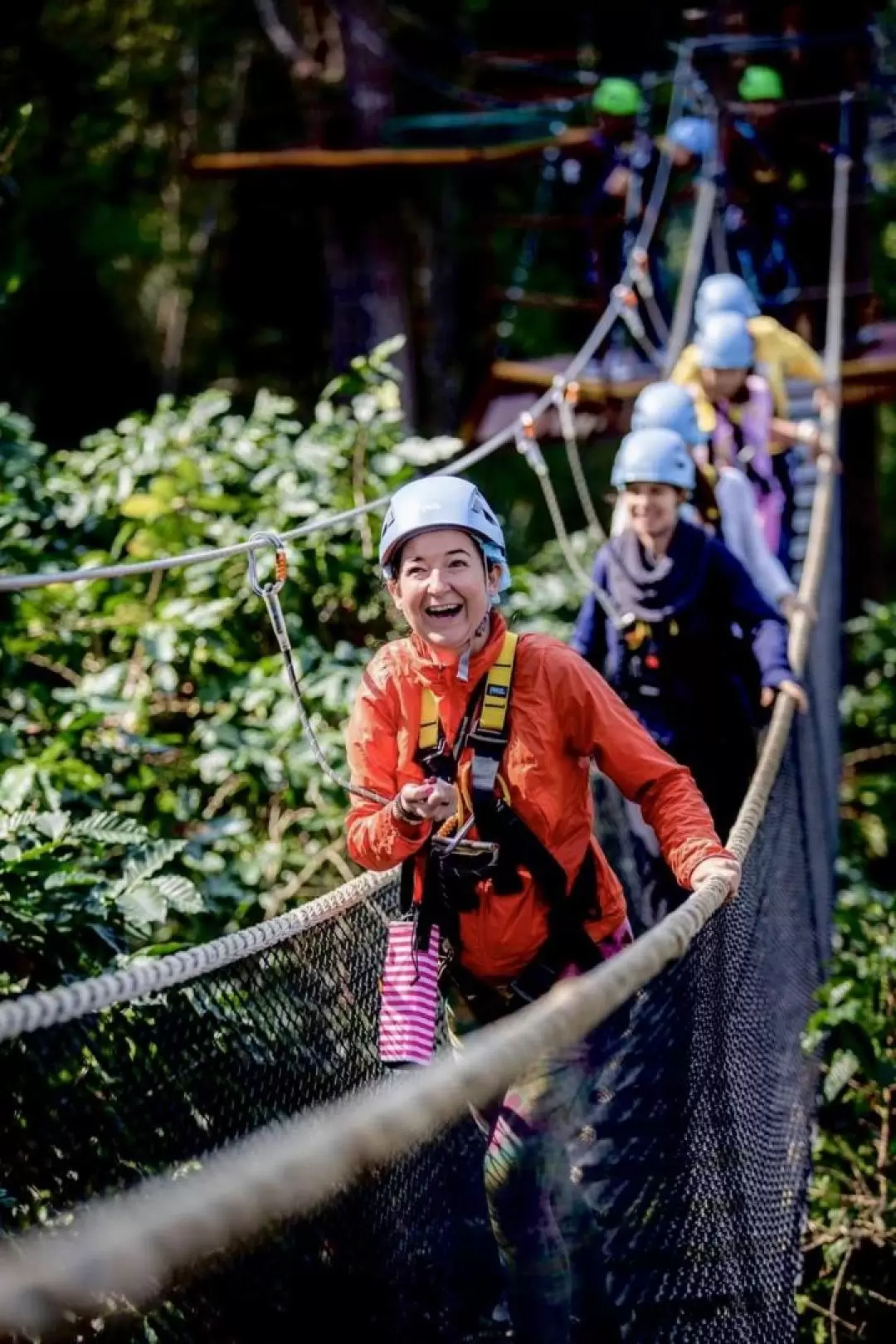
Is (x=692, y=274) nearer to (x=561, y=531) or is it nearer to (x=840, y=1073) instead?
(x=561, y=531)

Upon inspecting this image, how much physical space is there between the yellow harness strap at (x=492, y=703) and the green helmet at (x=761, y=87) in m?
6.62

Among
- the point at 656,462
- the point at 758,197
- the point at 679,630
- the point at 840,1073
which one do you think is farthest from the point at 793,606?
the point at 758,197

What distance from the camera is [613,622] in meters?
3.54

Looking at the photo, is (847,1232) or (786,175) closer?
(847,1232)

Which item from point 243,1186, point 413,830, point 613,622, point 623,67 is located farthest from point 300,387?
point 243,1186

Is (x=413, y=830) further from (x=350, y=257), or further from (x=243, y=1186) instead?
(x=350, y=257)

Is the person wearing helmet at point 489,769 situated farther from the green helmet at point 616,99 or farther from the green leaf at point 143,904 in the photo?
the green helmet at point 616,99

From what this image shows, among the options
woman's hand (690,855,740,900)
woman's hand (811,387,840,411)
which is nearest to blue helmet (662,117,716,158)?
woman's hand (811,387,840,411)

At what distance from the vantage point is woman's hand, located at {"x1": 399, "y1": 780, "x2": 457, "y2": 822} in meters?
2.14

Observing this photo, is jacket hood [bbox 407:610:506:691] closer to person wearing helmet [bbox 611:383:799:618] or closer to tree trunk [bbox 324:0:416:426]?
person wearing helmet [bbox 611:383:799:618]

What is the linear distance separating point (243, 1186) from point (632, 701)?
8.03 feet

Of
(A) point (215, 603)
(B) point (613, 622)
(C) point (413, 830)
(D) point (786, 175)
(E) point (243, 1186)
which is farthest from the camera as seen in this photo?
(D) point (786, 175)

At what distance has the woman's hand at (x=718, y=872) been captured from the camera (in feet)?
7.37

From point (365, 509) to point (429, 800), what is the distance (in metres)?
1.14
